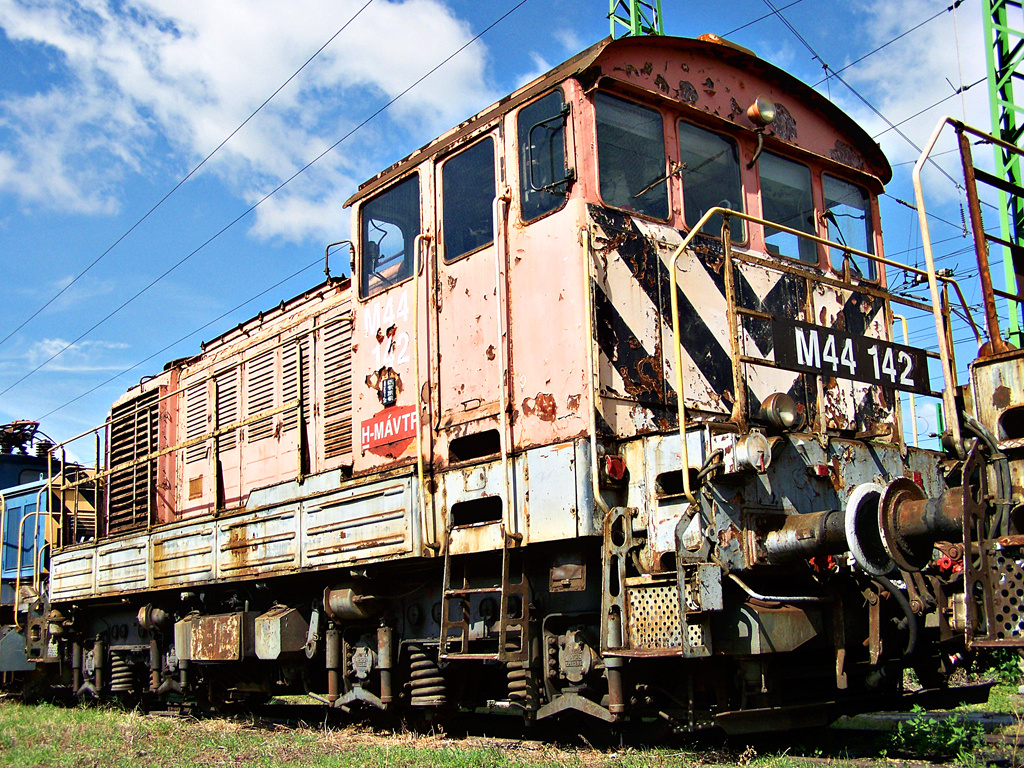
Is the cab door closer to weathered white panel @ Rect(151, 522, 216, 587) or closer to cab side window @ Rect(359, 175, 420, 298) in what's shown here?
cab side window @ Rect(359, 175, 420, 298)

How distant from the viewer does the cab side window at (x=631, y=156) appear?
5.86 meters

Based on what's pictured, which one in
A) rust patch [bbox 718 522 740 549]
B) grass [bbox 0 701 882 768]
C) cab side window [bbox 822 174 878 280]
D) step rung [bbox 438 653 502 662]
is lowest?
grass [bbox 0 701 882 768]

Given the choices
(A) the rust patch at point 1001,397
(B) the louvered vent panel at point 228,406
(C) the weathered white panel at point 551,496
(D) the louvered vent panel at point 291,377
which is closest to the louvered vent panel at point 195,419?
(B) the louvered vent panel at point 228,406

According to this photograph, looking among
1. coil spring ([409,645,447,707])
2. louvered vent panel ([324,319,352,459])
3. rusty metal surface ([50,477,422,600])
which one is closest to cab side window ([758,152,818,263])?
rusty metal surface ([50,477,422,600])

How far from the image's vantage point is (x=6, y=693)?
1357 centimetres

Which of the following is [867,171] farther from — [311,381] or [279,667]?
[279,667]

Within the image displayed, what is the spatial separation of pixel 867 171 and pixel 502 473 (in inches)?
150

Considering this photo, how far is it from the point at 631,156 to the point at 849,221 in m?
2.13

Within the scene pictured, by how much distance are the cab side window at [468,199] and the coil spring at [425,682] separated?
277 centimetres

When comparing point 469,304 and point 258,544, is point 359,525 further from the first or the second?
point 469,304

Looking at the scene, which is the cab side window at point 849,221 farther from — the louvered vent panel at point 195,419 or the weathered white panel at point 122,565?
the weathered white panel at point 122,565

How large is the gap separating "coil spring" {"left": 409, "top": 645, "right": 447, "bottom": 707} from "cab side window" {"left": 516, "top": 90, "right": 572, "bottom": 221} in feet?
10.2

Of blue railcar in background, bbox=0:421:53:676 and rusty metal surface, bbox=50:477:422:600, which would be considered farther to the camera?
blue railcar in background, bbox=0:421:53:676

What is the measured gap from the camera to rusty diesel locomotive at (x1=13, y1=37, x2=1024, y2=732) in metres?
4.92
